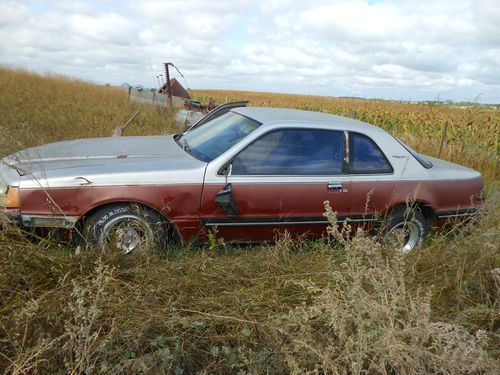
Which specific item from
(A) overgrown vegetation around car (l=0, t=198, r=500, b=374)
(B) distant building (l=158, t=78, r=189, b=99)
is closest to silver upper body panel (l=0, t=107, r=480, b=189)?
(A) overgrown vegetation around car (l=0, t=198, r=500, b=374)

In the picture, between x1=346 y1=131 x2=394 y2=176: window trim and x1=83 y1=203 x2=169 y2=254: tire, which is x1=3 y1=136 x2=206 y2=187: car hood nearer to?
x1=83 y1=203 x2=169 y2=254: tire

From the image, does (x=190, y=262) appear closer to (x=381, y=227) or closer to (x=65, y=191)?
(x=65, y=191)

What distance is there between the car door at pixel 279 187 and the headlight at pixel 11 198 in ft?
4.85

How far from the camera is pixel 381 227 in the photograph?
157 inches

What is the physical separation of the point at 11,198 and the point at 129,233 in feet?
3.14

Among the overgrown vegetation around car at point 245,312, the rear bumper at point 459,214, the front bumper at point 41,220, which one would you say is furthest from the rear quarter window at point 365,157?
the front bumper at point 41,220

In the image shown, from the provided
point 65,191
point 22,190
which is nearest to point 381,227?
point 65,191

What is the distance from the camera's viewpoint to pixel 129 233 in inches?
133

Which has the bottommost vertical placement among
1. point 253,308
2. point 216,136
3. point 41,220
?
point 253,308

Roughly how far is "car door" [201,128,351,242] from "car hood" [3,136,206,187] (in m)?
0.36

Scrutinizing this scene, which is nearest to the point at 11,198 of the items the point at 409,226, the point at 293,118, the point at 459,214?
the point at 293,118

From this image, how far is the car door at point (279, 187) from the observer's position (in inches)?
142

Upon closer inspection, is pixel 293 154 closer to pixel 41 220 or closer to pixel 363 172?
pixel 363 172

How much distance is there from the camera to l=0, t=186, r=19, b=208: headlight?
3.21 m
